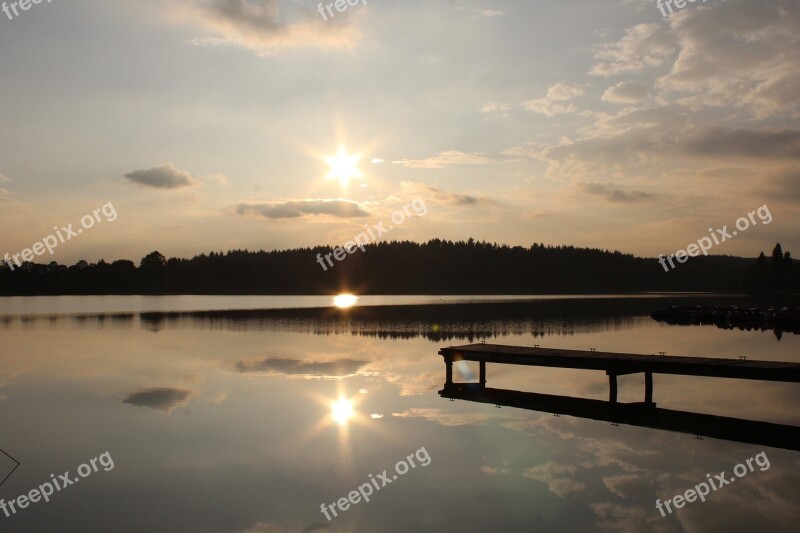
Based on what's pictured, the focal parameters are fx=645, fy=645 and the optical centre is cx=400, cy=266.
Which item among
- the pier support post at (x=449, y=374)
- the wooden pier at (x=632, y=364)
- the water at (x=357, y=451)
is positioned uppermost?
the wooden pier at (x=632, y=364)

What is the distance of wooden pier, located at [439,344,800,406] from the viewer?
21.8 metres

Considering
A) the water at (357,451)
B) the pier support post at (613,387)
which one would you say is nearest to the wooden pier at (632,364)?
the pier support post at (613,387)

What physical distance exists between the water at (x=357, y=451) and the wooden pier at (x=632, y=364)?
1447 mm

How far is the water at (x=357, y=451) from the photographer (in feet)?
42.2

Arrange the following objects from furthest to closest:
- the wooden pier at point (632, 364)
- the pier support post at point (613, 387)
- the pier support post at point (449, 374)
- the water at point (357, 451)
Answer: the pier support post at point (449, 374) → the pier support post at point (613, 387) → the wooden pier at point (632, 364) → the water at point (357, 451)

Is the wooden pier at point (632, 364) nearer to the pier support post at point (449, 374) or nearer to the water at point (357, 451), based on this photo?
the pier support post at point (449, 374)

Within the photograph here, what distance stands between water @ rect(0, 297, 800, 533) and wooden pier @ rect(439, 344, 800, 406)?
4.75 ft

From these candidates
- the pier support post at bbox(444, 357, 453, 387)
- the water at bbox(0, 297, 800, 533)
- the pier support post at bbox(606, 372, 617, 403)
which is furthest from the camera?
the pier support post at bbox(444, 357, 453, 387)

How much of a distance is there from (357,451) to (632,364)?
497 inches

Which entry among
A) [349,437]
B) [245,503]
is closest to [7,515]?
[245,503]

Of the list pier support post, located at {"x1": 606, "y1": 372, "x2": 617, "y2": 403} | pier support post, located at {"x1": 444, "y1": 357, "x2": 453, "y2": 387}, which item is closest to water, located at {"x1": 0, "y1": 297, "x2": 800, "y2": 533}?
pier support post, located at {"x1": 444, "y1": 357, "x2": 453, "y2": 387}

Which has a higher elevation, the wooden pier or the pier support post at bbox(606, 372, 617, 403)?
the wooden pier

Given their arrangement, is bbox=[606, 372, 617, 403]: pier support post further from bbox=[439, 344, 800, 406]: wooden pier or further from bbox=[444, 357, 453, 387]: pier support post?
bbox=[444, 357, 453, 387]: pier support post

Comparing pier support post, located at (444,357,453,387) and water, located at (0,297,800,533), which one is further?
pier support post, located at (444,357,453,387)
